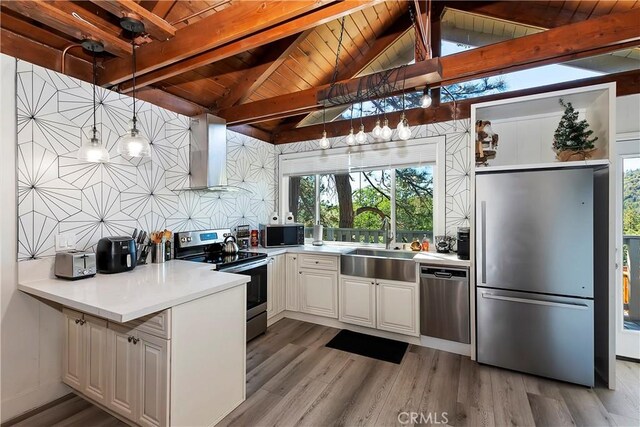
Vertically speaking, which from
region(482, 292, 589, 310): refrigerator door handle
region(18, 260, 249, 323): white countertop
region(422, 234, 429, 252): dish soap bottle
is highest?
region(422, 234, 429, 252): dish soap bottle

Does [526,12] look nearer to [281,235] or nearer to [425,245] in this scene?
[425,245]

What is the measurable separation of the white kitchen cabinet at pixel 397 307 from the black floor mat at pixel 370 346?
0.46 ft

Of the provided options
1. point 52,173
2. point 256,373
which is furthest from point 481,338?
point 52,173

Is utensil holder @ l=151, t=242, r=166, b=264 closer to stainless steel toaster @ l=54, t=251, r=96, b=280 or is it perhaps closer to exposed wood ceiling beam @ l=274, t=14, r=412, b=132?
stainless steel toaster @ l=54, t=251, r=96, b=280

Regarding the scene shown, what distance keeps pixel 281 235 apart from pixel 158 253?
62.5 inches

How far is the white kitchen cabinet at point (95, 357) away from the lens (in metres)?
1.80

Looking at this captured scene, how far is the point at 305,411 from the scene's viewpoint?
1.92m

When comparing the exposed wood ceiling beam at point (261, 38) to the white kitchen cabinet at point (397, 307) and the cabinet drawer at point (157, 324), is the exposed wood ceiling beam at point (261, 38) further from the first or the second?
the white kitchen cabinet at point (397, 307)

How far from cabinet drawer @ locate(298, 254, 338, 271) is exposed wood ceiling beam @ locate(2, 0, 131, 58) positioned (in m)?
2.56

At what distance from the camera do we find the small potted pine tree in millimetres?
2316

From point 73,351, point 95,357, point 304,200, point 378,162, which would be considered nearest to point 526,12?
point 378,162

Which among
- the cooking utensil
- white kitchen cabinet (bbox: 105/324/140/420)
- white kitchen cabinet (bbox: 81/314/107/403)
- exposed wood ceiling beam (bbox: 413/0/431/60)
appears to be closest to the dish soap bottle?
exposed wood ceiling beam (bbox: 413/0/431/60)

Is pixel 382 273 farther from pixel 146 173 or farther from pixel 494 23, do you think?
pixel 494 23

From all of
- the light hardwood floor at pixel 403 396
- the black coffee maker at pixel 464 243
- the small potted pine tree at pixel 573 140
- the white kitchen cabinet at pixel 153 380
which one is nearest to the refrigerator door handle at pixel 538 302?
the black coffee maker at pixel 464 243
